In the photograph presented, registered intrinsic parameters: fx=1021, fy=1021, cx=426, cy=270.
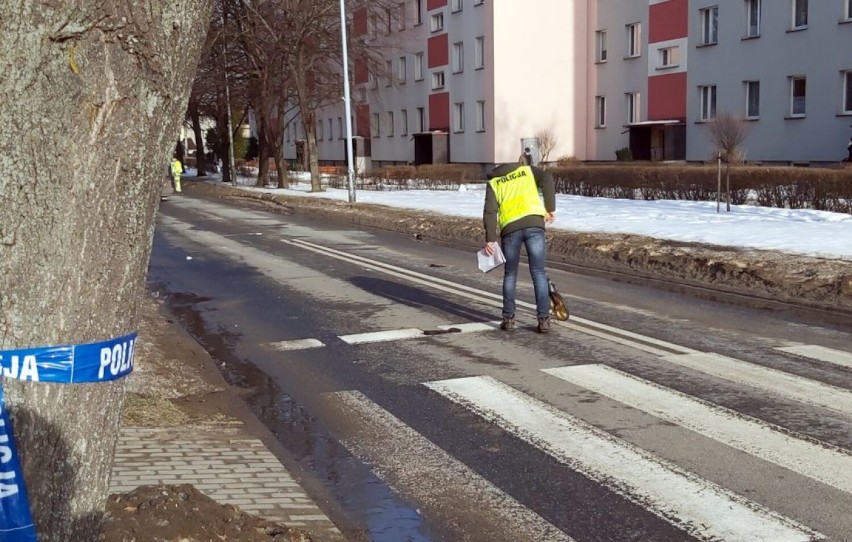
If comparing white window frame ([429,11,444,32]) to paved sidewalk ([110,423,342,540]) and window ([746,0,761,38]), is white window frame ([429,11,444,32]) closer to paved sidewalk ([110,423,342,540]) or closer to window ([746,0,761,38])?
window ([746,0,761,38])

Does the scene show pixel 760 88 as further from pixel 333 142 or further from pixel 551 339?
pixel 333 142

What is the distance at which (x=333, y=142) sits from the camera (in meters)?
69.3

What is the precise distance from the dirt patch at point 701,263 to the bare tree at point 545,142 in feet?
69.7

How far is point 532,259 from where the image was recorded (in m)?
9.72

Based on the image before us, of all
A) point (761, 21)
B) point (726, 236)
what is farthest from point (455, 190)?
point (726, 236)

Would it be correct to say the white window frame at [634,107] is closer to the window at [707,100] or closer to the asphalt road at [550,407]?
the window at [707,100]

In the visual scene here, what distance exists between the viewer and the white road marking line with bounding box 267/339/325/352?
9.56 meters

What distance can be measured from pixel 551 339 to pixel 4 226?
285 inches

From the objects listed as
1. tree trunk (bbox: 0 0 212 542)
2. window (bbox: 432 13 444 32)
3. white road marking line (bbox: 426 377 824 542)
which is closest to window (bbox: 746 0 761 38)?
window (bbox: 432 13 444 32)

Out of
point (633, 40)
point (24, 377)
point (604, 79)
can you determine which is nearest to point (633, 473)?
point (24, 377)

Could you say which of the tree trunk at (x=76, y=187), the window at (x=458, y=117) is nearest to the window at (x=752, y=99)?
the window at (x=458, y=117)

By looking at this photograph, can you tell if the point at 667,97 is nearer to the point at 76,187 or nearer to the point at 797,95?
the point at 797,95

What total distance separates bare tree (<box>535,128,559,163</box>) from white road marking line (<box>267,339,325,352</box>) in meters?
33.8

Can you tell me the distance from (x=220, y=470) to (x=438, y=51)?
157 feet
